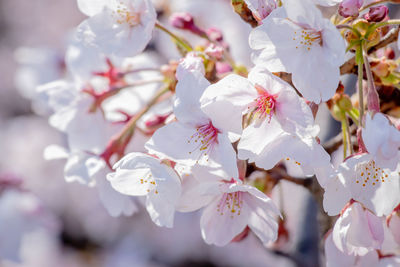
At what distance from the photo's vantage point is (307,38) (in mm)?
952

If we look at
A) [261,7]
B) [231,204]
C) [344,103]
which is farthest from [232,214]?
[261,7]

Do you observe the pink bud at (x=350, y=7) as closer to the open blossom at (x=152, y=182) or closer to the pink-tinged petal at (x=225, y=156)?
the pink-tinged petal at (x=225, y=156)

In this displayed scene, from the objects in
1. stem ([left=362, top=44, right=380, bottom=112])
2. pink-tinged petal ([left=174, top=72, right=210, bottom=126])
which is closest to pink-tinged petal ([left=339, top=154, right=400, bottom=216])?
stem ([left=362, top=44, right=380, bottom=112])

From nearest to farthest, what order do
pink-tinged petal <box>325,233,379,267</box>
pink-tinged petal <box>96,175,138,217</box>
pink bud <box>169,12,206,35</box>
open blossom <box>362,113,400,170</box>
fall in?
open blossom <box>362,113,400,170</box>
pink-tinged petal <box>325,233,379,267</box>
pink-tinged petal <box>96,175,138,217</box>
pink bud <box>169,12,206,35</box>

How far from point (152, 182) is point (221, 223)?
193 mm

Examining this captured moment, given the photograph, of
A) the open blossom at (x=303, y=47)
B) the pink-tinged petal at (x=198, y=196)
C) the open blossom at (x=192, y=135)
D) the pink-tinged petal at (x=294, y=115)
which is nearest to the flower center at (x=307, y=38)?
the open blossom at (x=303, y=47)

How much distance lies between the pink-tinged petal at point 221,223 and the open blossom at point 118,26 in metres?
0.41

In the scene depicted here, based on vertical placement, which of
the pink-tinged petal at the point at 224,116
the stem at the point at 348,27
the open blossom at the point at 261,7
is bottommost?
the pink-tinged petal at the point at 224,116

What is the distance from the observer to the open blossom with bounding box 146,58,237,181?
916 mm

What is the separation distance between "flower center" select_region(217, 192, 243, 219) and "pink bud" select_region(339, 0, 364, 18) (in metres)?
0.44

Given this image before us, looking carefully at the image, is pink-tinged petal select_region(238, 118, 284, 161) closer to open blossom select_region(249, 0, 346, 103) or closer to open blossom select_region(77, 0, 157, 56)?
open blossom select_region(249, 0, 346, 103)

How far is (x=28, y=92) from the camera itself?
2174mm

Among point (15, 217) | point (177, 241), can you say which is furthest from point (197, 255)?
point (15, 217)

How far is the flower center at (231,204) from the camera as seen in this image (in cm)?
107
